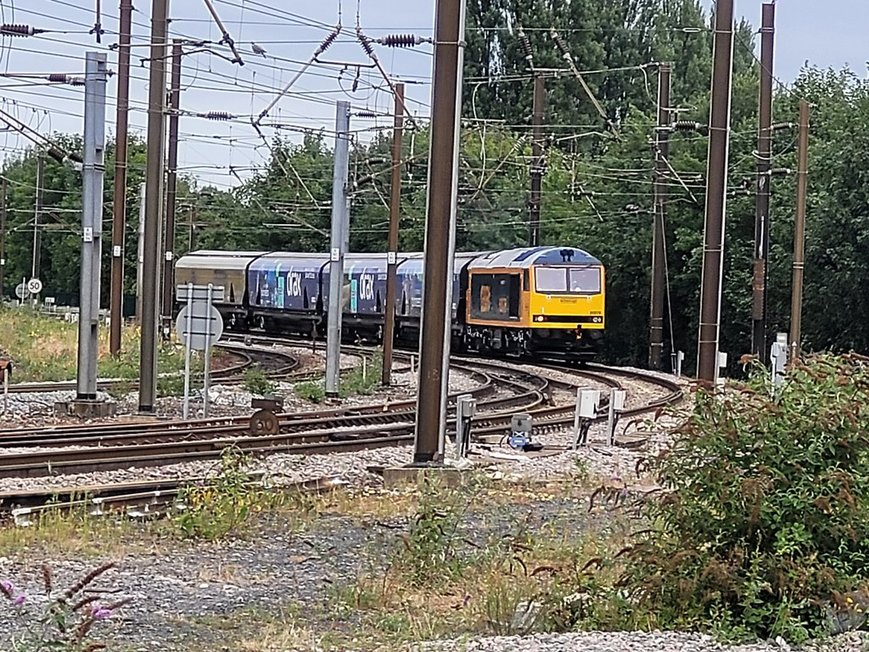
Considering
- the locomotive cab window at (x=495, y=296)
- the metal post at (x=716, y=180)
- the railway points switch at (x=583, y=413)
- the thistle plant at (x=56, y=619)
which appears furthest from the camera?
the locomotive cab window at (x=495, y=296)

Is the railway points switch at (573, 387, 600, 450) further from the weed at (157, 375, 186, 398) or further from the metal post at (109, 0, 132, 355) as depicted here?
the metal post at (109, 0, 132, 355)

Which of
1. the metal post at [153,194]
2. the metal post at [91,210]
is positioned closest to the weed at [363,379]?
the metal post at [153,194]

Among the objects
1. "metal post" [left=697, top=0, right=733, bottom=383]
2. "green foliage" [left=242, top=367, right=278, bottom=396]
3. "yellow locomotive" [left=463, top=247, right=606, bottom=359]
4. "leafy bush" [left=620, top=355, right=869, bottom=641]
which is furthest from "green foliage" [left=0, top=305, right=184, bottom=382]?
"leafy bush" [left=620, top=355, right=869, bottom=641]

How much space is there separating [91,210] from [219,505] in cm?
1063

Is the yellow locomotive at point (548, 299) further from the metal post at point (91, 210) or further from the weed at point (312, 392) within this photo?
the metal post at point (91, 210)

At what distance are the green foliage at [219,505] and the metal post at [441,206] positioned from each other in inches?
107

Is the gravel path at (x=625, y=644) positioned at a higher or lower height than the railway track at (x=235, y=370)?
higher

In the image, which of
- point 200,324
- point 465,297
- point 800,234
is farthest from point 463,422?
point 465,297

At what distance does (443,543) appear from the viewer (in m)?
10.5

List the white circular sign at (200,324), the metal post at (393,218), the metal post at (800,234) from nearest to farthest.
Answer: the white circular sign at (200,324) → the metal post at (393,218) → the metal post at (800,234)

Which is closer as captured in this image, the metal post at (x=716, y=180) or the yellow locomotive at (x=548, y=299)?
the metal post at (x=716, y=180)

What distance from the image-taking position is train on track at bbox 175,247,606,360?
37656mm

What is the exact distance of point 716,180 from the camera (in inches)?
901

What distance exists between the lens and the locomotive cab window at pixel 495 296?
38.0 meters
